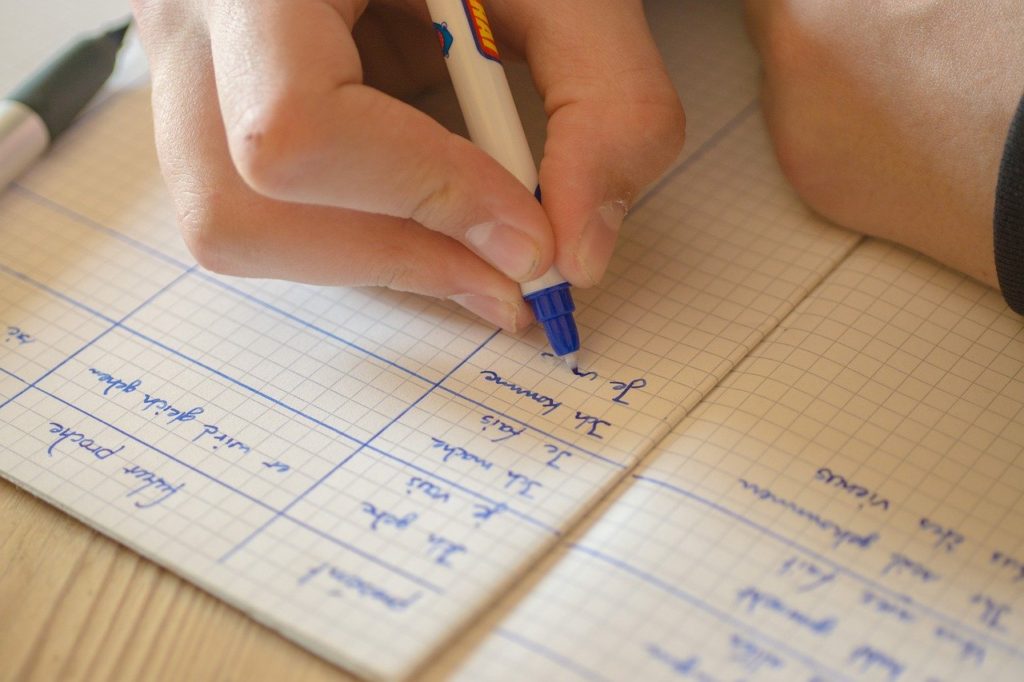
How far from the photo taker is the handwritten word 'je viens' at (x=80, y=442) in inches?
24.3

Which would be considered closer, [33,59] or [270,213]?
[270,213]

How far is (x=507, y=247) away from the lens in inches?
23.7

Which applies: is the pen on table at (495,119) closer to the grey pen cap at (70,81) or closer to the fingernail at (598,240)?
the fingernail at (598,240)

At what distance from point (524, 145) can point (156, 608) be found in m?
0.32

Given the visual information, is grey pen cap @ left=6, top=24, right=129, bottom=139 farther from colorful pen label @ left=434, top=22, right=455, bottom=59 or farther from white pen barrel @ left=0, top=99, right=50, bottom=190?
colorful pen label @ left=434, top=22, right=455, bottom=59

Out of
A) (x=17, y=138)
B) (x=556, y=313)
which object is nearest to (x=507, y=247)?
(x=556, y=313)

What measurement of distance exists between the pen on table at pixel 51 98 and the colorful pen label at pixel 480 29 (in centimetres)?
41

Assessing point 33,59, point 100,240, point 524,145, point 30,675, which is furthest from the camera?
point 33,59

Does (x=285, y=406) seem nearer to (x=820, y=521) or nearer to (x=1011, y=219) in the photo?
(x=820, y=521)

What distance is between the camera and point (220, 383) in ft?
2.15

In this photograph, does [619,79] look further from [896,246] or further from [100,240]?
[100,240]

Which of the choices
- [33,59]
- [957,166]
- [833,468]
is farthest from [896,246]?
[33,59]

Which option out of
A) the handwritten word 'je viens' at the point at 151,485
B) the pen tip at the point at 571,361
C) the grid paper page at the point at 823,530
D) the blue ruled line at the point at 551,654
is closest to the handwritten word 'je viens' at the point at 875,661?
the grid paper page at the point at 823,530

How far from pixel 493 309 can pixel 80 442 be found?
256 millimetres
